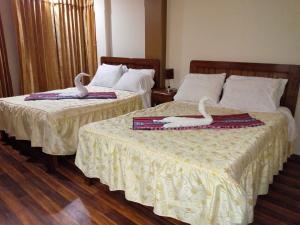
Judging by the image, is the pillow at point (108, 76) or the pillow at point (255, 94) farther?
the pillow at point (108, 76)

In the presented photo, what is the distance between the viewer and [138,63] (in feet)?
12.8

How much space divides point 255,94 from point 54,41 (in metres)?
3.61

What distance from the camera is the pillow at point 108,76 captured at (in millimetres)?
3797

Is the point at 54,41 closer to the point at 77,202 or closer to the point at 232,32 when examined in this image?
the point at 232,32

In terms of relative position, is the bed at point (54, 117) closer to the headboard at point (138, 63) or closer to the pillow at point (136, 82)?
the pillow at point (136, 82)

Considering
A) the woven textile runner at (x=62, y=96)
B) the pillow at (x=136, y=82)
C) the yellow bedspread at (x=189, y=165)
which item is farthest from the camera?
the pillow at (x=136, y=82)

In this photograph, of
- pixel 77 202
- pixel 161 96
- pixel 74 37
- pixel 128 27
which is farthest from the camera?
pixel 74 37

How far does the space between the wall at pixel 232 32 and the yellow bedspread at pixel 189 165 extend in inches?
35.6

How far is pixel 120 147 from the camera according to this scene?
181 cm

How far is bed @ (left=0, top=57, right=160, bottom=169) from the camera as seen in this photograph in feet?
8.20

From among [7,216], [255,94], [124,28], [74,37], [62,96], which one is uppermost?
[124,28]

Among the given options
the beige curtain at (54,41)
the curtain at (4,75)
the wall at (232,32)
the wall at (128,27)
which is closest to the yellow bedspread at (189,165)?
the wall at (232,32)

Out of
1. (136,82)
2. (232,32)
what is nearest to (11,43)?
(136,82)

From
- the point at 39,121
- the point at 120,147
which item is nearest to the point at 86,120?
the point at 39,121
